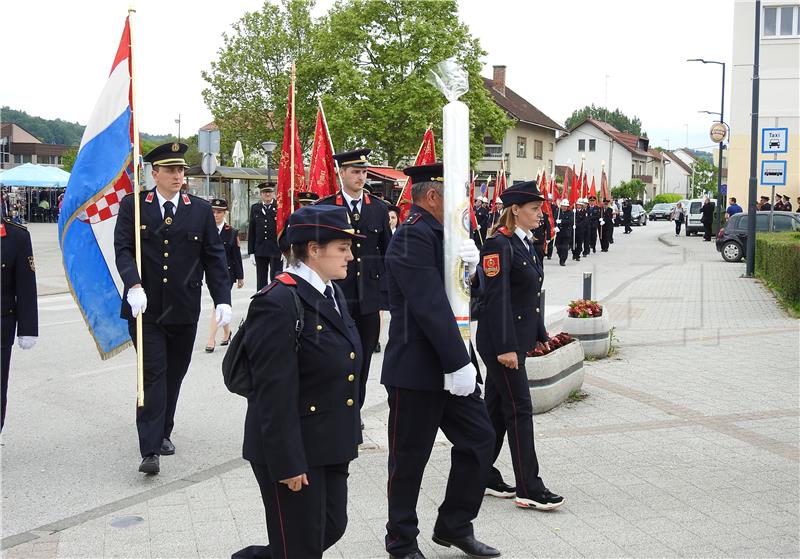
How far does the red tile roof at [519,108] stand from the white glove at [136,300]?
63771 millimetres

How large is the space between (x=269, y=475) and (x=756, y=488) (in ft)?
11.9

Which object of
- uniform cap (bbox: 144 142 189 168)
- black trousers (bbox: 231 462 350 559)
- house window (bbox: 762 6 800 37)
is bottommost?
black trousers (bbox: 231 462 350 559)

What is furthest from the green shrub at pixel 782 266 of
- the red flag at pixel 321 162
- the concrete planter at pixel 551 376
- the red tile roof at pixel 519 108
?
the red tile roof at pixel 519 108

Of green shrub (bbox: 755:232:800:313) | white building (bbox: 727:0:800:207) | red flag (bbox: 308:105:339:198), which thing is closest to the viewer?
red flag (bbox: 308:105:339:198)

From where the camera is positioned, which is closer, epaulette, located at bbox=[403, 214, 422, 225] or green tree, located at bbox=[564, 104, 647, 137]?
epaulette, located at bbox=[403, 214, 422, 225]

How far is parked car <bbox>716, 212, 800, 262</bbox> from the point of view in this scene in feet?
84.9

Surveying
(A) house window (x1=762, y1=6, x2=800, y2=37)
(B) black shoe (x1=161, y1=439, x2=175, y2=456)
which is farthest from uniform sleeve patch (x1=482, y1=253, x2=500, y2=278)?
(A) house window (x1=762, y1=6, x2=800, y2=37)

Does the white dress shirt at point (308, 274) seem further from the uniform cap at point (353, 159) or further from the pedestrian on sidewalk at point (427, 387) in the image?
the uniform cap at point (353, 159)

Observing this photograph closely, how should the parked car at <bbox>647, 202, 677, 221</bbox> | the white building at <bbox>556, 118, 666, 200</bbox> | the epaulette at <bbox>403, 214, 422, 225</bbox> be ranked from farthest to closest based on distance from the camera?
1. the white building at <bbox>556, 118, 666, 200</bbox>
2. the parked car at <bbox>647, 202, 677, 221</bbox>
3. the epaulette at <bbox>403, 214, 422, 225</bbox>

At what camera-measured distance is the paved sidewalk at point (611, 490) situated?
4.68 metres

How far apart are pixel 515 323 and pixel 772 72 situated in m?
39.3

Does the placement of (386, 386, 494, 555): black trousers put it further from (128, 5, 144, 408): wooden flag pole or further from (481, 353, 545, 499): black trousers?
(128, 5, 144, 408): wooden flag pole

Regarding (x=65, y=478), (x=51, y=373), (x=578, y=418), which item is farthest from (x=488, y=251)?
(x=51, y=373)

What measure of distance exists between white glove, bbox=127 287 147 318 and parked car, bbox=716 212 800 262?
2310cm
